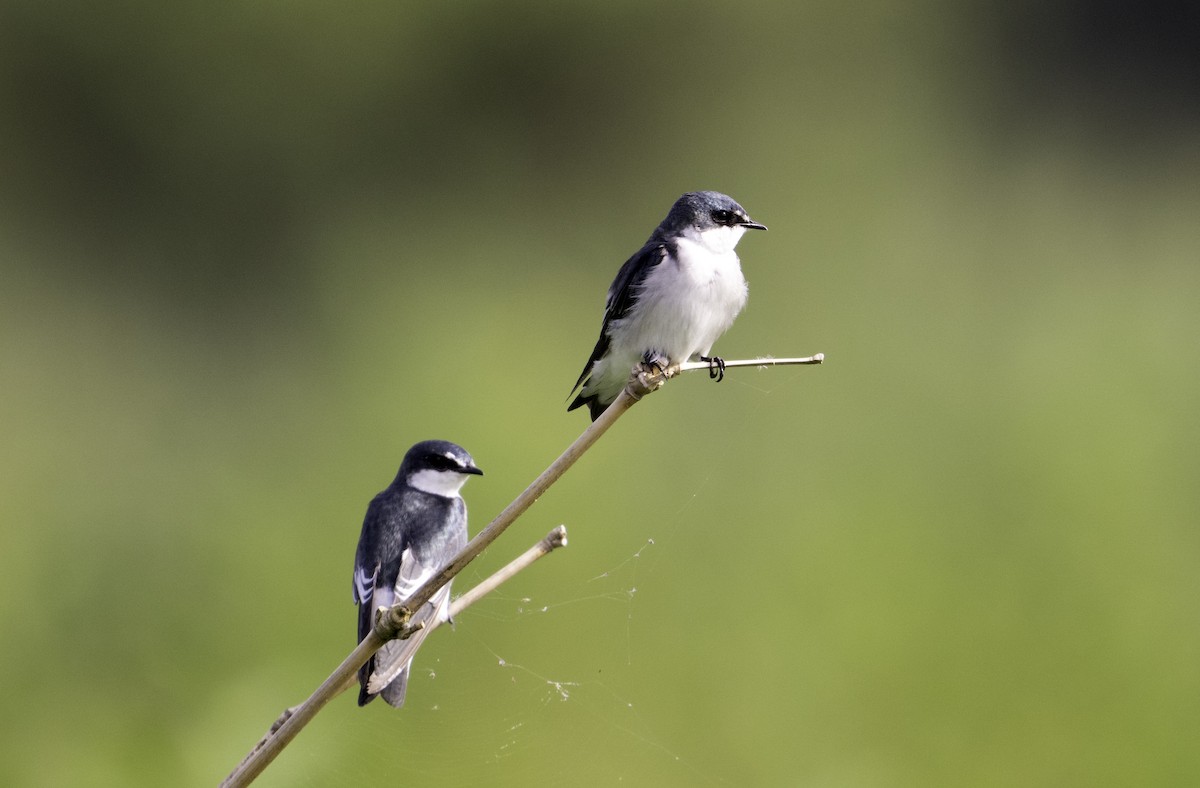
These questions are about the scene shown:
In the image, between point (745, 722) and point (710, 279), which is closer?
point (710, 279)

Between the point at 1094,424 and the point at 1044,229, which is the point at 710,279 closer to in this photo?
the point at 1094,424

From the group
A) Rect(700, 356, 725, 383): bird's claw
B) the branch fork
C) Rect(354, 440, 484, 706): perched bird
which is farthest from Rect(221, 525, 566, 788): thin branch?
Rect(354, 440, 484, 706): perched bird

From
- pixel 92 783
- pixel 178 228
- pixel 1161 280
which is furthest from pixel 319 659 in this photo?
pixel 1161 280

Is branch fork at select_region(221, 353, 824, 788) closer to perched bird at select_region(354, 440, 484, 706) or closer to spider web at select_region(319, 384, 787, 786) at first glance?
perched bird at select_region(354, 440, 484, 706)

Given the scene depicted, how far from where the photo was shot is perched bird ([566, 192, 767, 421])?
1.87 metres

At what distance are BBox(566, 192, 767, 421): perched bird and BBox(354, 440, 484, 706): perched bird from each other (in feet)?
0.70

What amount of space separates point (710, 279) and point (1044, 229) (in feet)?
12.8

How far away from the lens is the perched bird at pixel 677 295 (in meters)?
1.87

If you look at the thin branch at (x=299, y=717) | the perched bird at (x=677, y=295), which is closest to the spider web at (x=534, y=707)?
the perched bird at (x=677, y=295)

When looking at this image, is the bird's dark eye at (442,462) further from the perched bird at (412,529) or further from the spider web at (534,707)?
the spider web at (534,707)

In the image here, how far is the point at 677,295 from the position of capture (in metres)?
1.87

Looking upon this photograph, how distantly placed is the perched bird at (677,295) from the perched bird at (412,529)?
213mm

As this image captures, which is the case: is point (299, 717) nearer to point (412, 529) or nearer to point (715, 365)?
point (715, 365)

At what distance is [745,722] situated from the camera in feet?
11.1
